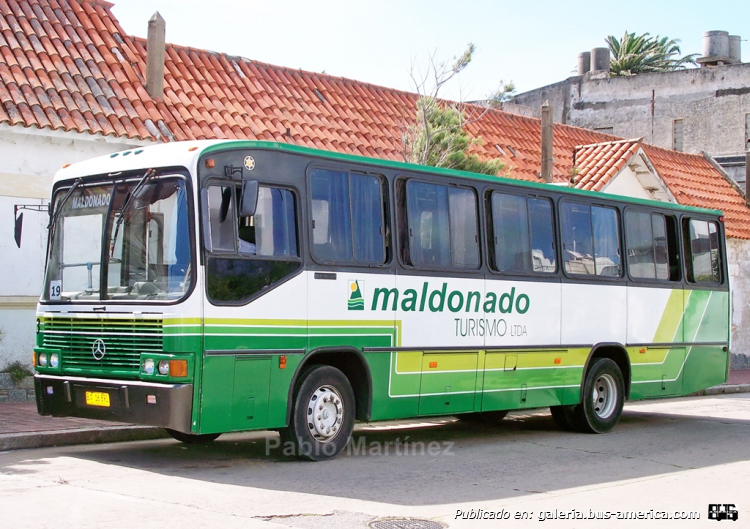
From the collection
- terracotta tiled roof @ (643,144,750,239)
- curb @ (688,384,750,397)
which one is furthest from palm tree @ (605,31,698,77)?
curb @ (688,384,750,397)

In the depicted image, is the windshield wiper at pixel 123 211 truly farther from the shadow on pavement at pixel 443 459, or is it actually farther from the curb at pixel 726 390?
the curb at pixel 726 390

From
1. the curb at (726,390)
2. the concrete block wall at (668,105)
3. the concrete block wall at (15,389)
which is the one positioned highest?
the concrete block wall at (668,105)

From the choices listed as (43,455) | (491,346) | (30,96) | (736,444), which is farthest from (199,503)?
(30,96)

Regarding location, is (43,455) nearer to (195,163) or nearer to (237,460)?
(237,460)

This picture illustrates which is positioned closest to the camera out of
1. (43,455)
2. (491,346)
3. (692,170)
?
(43,455)

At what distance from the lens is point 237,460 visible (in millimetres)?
10188

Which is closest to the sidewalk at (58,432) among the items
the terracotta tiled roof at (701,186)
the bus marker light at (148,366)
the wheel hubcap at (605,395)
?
the bus marker light at (148,366)

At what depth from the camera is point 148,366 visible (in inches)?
355

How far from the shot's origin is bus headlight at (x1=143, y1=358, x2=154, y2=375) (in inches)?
354

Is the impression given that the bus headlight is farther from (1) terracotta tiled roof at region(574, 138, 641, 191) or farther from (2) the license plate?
(1) terracotta tiled roof at region(574, 138, 641, 191)

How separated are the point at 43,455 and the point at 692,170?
2603 centimetres

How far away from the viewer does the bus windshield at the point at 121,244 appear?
30.1ft

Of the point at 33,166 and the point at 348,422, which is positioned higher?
the point at 33,166

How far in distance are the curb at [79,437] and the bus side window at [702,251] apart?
27.8ft
